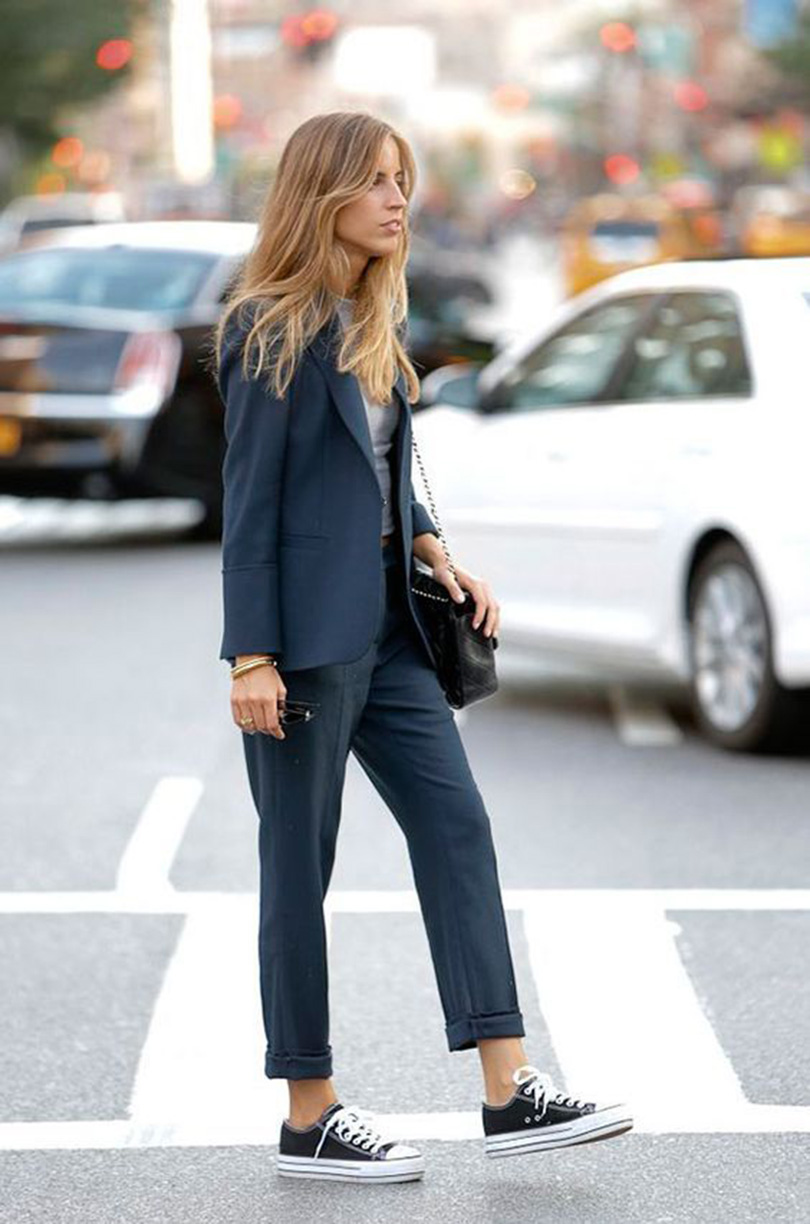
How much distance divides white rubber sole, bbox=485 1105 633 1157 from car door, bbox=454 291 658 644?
17.3 feet

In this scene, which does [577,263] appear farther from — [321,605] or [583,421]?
[321,605]

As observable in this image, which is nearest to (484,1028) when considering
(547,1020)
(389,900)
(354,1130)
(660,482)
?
(354,1130)

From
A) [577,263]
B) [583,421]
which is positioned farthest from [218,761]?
[577,263]

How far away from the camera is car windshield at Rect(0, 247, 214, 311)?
16797 millimetres

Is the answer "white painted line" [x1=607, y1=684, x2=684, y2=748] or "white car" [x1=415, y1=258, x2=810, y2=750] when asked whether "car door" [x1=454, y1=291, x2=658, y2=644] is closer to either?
"white car" [x1=415, y1=258, x2=810, y2=750]

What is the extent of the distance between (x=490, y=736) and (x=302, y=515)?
17.5ft

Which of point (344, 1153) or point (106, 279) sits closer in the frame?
point (344, 1153)

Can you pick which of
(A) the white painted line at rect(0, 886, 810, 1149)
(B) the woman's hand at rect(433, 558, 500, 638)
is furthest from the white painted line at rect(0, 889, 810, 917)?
(B) the woman's hand at rect(433, 558, 500, 638)

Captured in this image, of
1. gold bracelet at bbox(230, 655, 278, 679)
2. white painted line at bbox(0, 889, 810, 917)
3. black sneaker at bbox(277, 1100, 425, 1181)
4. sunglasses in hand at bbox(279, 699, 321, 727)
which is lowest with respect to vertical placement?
black sneaker at bbox(277, 1100, 425, 1181)

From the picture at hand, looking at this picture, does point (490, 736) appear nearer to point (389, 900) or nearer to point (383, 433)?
point (389, 900)

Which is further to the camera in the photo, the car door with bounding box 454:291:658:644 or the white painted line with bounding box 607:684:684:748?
the car door with bounding box 454:291:658:644

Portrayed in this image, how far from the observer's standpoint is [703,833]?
8.22 meters

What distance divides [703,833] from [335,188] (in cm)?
375

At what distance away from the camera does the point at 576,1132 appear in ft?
16.1
